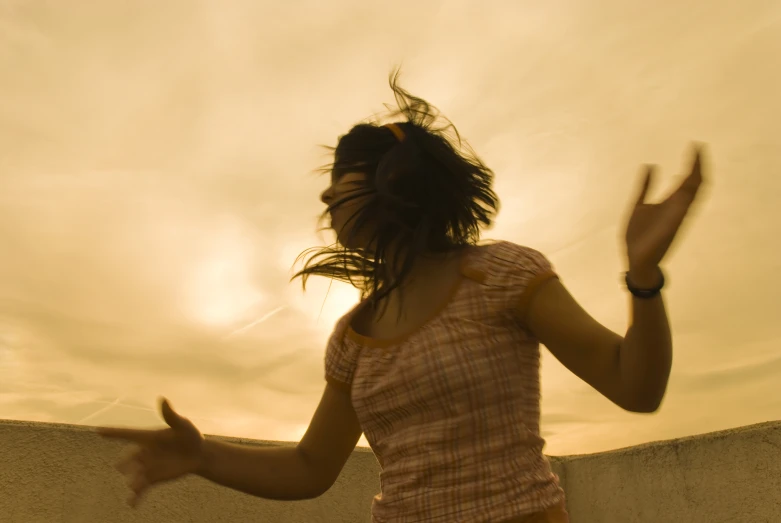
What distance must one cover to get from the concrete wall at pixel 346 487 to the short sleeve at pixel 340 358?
5.35 ft

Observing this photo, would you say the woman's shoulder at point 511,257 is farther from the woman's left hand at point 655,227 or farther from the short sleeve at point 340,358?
the short sleeve at point 340,358

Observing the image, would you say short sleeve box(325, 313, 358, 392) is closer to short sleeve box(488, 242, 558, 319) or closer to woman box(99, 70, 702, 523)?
woman box(99, 70, 702, 523)

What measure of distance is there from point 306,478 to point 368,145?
64 cm

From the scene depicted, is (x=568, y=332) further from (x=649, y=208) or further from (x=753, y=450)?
(x=753, y=450)

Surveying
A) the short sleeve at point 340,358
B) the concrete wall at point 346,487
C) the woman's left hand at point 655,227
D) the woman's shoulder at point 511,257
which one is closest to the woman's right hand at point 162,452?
the short sleeve at point 340,358

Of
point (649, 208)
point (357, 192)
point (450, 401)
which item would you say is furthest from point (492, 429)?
point (357, 192)

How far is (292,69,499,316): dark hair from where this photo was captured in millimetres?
1019

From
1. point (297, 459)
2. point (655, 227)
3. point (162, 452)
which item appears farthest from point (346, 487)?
point (655, 227)

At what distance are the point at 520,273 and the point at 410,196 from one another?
0.24 meters

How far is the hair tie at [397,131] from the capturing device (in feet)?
3.63

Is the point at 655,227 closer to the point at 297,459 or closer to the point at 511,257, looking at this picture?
the point at 511,257

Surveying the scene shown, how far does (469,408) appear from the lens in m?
0.84

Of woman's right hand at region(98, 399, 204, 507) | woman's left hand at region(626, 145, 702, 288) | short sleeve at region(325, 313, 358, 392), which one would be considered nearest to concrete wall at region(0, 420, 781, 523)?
woman's right hand at region(98, 399, 204, 507)

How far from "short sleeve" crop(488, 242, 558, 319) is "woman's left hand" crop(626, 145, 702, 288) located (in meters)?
0.17
